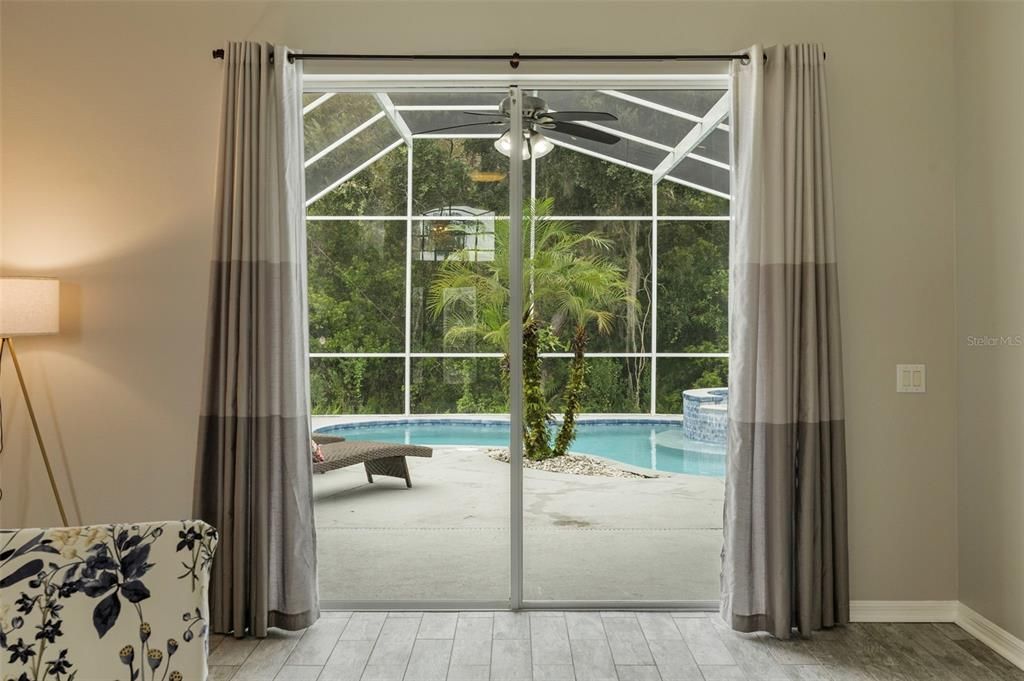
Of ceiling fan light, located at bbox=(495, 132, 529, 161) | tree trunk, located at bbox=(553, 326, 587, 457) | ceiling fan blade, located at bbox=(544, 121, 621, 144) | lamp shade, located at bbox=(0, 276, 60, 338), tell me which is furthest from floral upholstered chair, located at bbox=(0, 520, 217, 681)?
ceiling fan blade, located at bbox=(544, 121, 621, 144)

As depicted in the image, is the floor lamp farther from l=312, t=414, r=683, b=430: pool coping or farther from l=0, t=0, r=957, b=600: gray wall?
l=312, t=414, r=683, b=430: pool coping

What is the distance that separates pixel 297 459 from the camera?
3.07 metres

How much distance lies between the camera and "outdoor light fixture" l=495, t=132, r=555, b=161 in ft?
10.9

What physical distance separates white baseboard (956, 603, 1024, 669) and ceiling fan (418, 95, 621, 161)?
261 centimetres

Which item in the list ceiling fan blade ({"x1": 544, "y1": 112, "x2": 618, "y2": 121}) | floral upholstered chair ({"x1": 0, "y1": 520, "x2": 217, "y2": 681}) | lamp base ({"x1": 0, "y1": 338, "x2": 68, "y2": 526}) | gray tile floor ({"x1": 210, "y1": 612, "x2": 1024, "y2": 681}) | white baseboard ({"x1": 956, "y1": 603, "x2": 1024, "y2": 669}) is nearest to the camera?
floral upholstered chair ({"x1": 0, "y1": 520, "x2": 217, "y2": 681})

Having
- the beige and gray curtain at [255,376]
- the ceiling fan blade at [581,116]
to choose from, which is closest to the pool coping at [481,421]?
the beige and gray curtain at [255,376]

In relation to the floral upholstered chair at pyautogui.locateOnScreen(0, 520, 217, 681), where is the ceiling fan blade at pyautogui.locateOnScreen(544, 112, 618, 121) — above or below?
above

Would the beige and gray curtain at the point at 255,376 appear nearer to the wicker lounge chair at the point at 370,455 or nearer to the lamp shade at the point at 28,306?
the wicker lounge chair at the point at 370,455

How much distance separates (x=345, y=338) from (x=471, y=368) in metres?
0.60

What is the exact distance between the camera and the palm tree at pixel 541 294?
10.9 ft

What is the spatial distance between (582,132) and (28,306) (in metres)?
2.47

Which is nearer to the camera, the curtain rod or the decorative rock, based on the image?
the curtain rod

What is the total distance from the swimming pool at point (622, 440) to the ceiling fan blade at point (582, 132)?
1.30m

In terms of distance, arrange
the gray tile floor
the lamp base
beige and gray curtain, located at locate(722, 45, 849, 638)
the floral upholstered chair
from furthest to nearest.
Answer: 1. the lamp base
2. beige and gray curtain, located at locate(722, 45, 849, 638)
3. the gray tile floor
4. the floral upholstered chair
